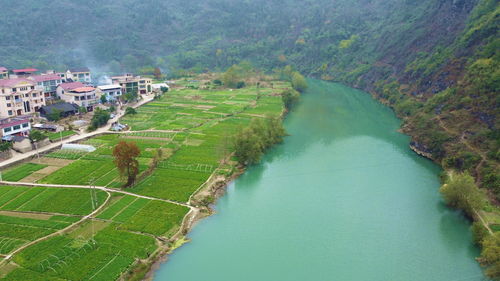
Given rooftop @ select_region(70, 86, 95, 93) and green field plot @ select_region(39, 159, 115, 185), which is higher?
rooftop @ select_region(70, 86, 95, 93)

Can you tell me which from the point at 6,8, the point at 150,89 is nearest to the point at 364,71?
the point at 150,89

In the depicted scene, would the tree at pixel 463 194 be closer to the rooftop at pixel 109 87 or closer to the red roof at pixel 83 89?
the red roof at pixel 83 89

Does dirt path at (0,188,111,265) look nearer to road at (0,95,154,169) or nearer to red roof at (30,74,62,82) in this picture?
road at (0,95,154,169)

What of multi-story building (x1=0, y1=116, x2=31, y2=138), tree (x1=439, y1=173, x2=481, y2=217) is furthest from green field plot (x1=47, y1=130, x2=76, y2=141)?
tree (x1=439, y1=173, x2=481, y2=217)

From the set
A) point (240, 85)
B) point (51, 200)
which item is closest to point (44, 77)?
point (51, 200)

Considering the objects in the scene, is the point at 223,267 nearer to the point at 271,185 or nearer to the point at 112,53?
the point at 271,185

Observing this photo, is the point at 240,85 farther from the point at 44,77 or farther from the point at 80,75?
the point at 44,77

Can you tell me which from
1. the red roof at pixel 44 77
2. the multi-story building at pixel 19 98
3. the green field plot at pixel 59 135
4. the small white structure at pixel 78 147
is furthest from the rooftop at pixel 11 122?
the red roof at pixel 44 77
